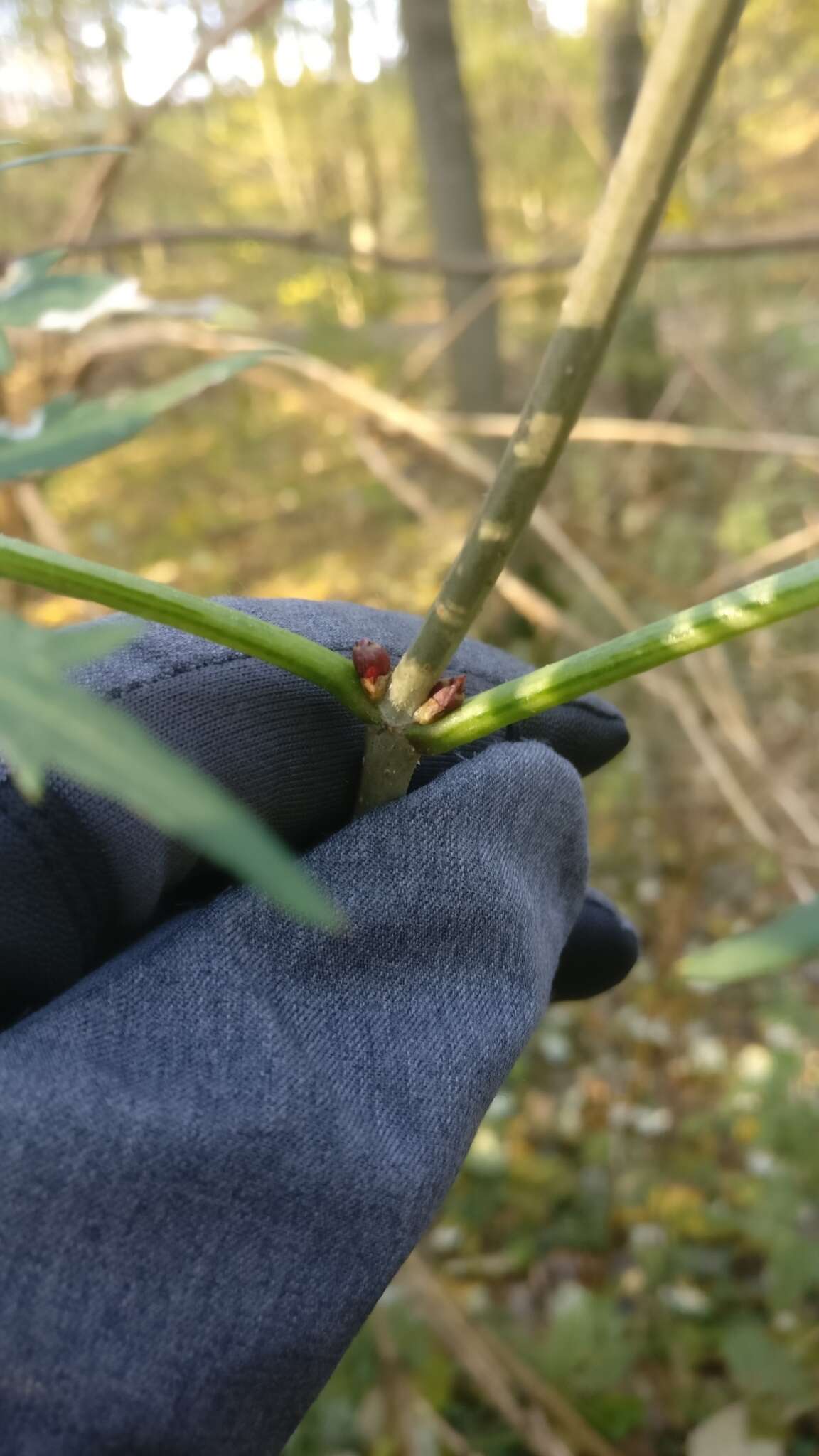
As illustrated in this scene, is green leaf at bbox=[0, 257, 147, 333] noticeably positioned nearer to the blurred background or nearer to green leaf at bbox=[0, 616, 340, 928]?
the blurred background

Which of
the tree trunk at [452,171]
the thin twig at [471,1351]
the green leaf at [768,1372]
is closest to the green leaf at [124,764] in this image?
the thin twig at [471,1351]

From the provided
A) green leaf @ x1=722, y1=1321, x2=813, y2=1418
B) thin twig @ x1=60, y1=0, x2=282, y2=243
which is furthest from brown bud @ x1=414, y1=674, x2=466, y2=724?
green leaf @ x1=722, y1=1321, x2=813, y2=1418

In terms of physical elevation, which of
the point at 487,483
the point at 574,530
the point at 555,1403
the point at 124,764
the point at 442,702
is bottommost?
the point at 555,1403

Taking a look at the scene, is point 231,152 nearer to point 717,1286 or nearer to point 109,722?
point 717,1286

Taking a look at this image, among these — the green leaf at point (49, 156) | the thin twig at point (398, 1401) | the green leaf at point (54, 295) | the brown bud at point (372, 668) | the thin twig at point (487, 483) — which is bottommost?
the thin twig at point (398, 1401)

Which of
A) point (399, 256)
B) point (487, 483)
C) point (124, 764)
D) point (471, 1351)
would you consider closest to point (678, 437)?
point (487, 483)

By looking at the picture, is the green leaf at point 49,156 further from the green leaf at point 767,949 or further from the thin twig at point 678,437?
the thin twig at point 678,437

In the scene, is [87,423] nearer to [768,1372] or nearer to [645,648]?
[645,648]
